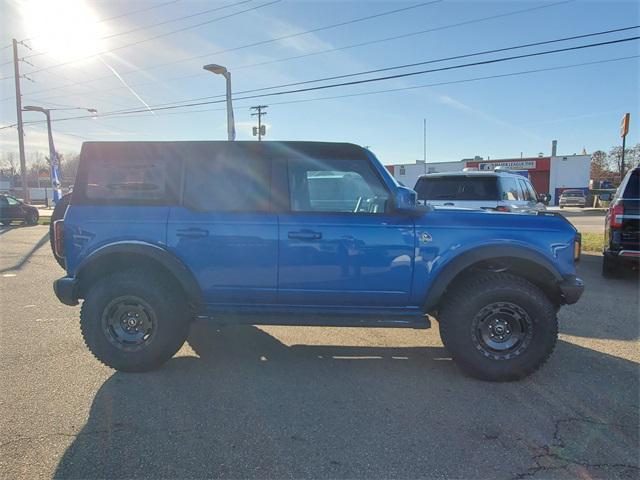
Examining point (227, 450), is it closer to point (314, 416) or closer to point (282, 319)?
point (314, 416)

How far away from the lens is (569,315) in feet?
18.3

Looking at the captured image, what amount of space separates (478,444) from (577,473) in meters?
0.54

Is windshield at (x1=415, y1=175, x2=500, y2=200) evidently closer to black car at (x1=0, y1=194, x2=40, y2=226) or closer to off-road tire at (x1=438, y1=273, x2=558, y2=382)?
off-road tire at (x1=438, y1=273, x2=558, y2=382)

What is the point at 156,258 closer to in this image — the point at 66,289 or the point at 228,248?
the point at 228,248

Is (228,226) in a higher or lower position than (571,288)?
higher

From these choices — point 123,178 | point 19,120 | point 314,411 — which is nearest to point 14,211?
point 19,120

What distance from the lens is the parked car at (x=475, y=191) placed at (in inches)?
318

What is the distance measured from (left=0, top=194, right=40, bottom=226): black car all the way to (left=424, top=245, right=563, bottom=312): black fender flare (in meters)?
22.3

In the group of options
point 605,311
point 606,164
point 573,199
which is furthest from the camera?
point 606,164

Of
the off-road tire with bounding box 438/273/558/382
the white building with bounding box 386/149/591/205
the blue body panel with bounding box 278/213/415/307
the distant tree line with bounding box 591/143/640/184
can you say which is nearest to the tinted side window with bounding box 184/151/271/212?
the blue body panel with bounding box 278/213/415/307

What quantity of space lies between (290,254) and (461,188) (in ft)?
18.6

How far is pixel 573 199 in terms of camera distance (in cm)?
3866

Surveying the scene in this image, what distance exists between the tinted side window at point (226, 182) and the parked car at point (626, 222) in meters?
6.09

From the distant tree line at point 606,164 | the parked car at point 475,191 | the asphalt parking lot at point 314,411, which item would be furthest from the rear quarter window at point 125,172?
the distant tree line at point 606,164
